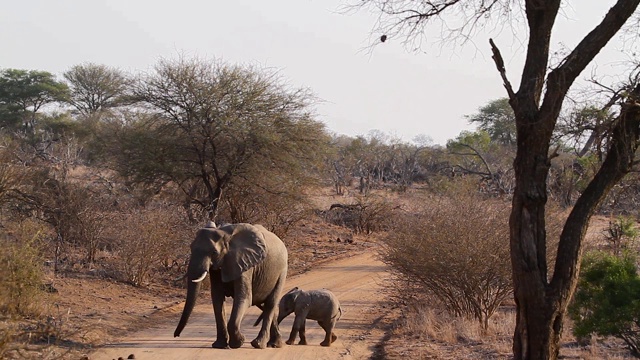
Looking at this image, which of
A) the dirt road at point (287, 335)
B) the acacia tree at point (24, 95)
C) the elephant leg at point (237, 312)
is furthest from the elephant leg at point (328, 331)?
the acacia tree at point (24, 95)

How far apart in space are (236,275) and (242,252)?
1.13 feet

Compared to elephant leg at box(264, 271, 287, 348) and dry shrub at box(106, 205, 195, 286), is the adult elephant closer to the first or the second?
elephant leg at box(264, 271, 287, 348)

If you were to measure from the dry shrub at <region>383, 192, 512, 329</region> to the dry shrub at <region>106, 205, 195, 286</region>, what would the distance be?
531 cm

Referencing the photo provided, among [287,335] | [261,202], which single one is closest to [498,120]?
[261,202]

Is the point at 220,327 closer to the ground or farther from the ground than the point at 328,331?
farther from the ground

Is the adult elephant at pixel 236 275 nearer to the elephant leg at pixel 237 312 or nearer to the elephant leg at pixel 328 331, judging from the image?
the elephant leg at pixel 237 312

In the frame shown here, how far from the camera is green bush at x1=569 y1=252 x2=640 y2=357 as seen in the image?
32.7 feet

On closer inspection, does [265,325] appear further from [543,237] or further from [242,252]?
[543,237]

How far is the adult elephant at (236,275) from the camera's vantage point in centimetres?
1095

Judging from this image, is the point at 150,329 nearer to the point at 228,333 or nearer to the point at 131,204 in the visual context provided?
the point at 228,333

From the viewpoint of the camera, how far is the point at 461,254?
41.6 ft

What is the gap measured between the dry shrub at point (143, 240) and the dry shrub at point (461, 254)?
17.4 feet

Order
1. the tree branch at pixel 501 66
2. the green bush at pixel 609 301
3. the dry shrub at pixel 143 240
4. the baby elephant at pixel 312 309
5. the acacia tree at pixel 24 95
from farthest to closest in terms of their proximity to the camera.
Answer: the acacia tree at pixel 24 95, the dry shrub at pixel 143 240, the baby elephant at pixel 312 309, the green bush at pixel 609 301, the tree branch at pixel 501 66

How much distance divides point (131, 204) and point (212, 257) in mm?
10777
